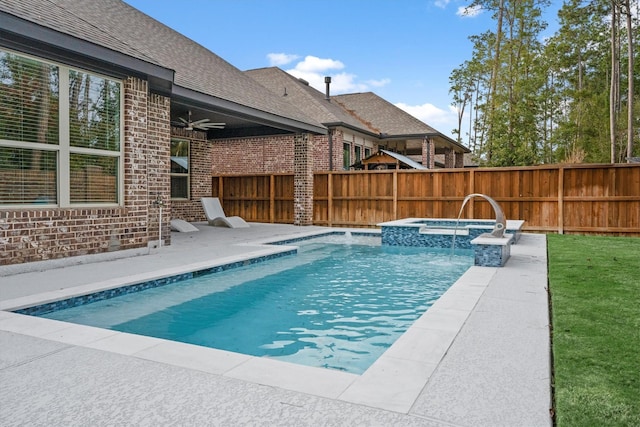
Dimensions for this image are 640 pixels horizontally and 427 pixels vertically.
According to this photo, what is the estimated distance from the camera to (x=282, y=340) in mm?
4285

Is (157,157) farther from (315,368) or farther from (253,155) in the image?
(253,155)

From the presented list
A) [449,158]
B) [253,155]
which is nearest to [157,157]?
[253,155]

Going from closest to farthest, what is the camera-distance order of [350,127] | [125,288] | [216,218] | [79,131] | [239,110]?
1. [125,288]
2. [79,131]
3. [239,110]
4. [216,218]
5. [350,127]

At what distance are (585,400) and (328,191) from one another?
42.7ft

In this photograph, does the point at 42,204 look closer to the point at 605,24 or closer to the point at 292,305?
the point at 292,305

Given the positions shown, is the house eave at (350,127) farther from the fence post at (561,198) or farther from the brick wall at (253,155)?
the fence post at (561,198)

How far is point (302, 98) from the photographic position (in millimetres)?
20062

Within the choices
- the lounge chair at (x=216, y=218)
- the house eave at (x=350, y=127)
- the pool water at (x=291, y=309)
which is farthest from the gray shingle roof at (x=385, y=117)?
the pool water at (x=291, y=309)

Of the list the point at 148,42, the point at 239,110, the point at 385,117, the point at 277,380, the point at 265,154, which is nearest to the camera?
the point at 277,380

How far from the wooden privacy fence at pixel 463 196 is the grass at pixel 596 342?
5271 millimetres

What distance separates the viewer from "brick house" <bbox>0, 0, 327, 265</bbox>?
638 centimetres

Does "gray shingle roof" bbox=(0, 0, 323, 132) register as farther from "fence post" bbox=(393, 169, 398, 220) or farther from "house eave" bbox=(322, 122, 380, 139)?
"fence post" bbox=(393, 169, 398, 220)

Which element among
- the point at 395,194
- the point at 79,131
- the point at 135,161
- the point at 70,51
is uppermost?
the point at 70,51

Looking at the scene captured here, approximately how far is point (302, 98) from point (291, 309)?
15823 millimetres
